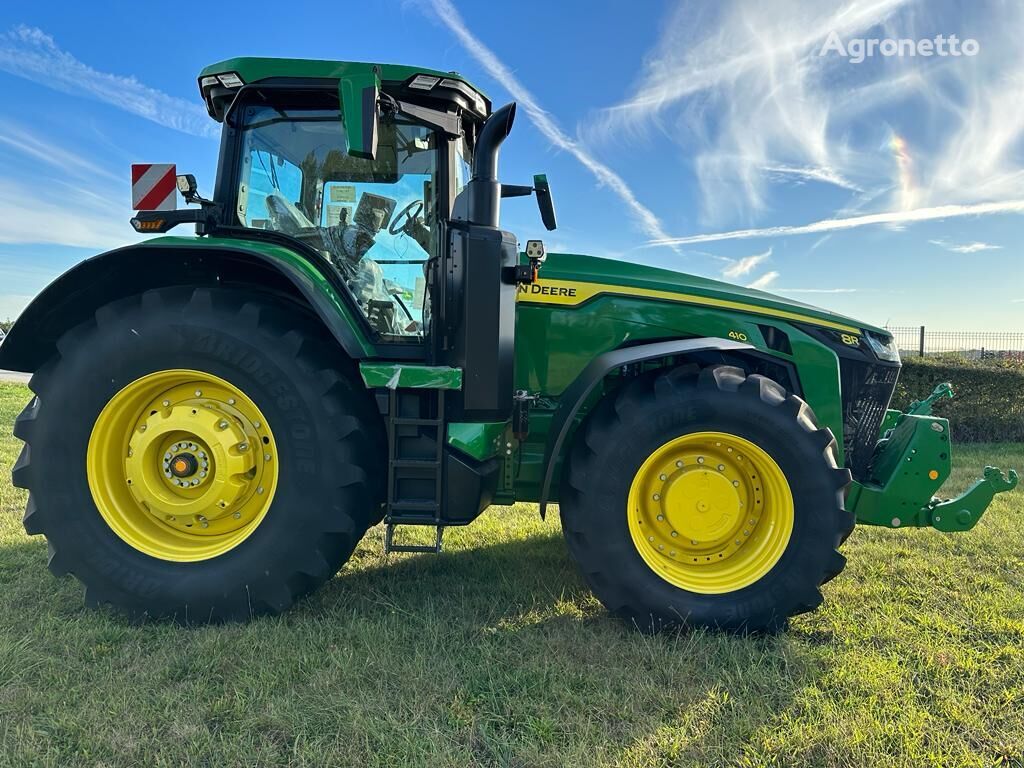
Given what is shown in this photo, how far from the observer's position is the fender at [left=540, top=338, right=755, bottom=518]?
8.48ft

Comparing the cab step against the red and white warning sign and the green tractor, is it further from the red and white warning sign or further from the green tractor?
the red and white warning sign

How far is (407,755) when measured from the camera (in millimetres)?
1770

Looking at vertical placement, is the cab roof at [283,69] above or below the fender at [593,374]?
above

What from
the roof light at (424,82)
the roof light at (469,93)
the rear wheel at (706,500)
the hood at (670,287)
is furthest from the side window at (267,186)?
the rear wheel at (706,500)

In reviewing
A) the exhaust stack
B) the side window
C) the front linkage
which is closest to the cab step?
the exhaust stack

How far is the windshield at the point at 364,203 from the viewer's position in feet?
9.32

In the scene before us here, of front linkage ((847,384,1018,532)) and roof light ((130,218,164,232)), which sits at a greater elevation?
roof light ((130,218,164,232))

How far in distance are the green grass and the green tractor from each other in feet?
0.68

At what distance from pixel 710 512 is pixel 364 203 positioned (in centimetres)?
210

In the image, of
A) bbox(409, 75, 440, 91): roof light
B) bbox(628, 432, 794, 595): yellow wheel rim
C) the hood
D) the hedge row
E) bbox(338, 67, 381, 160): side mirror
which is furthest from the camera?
the hedge row

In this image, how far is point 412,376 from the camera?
258 cm

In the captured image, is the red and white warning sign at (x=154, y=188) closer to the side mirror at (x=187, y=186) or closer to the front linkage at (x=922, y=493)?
the side mirror at (x=187, y=186)

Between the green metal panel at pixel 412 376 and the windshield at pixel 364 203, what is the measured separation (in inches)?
11.9

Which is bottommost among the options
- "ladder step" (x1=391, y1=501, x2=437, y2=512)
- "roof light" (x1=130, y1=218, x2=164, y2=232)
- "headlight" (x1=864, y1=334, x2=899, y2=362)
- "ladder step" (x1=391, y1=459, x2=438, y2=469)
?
"ladder step" (x1=391, y1=501, x2=437, y2=512)
